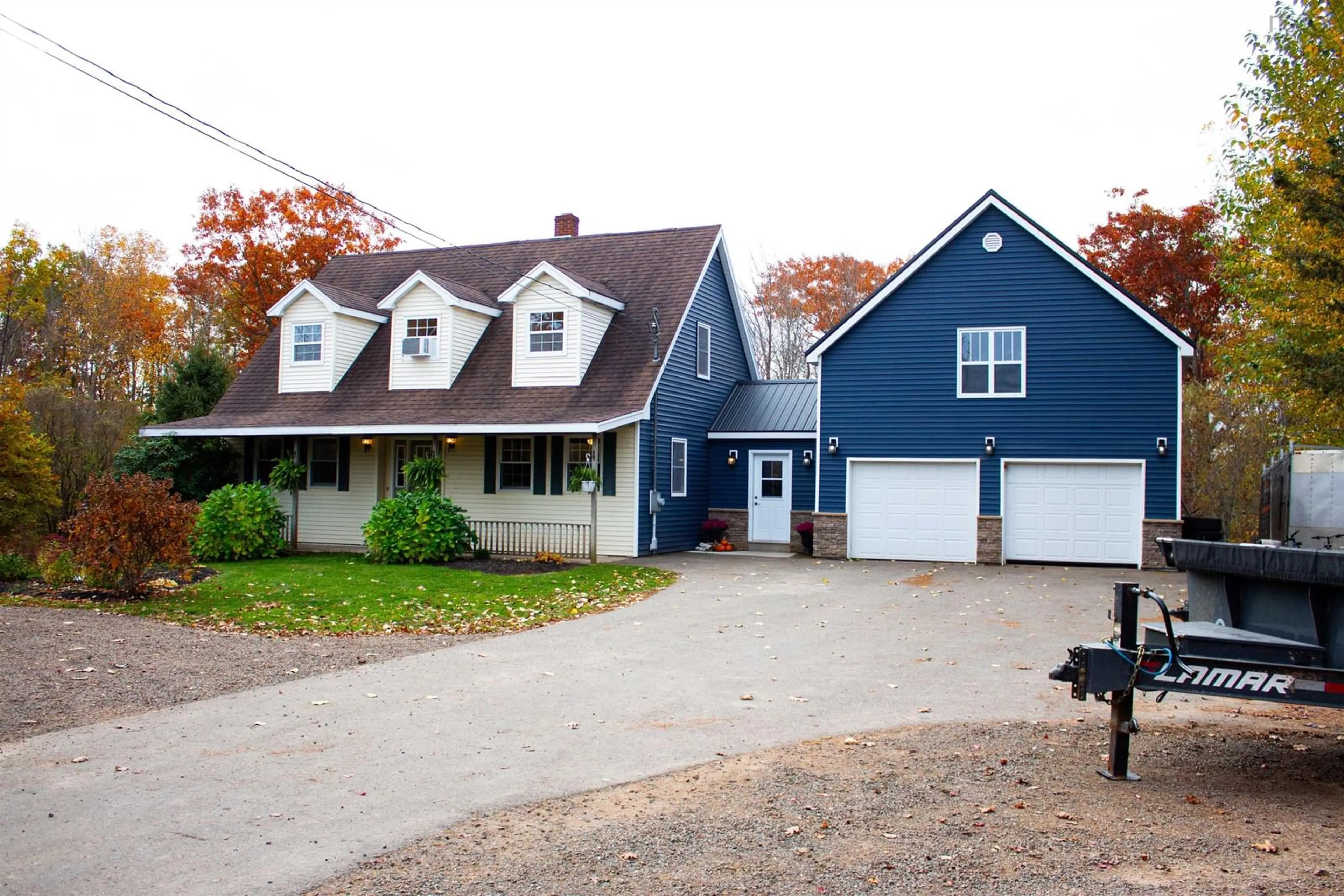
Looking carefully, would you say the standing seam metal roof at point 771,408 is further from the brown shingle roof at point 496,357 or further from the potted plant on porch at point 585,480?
the potted plant on porch at point 585,480

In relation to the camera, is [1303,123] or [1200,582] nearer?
[1200,582]

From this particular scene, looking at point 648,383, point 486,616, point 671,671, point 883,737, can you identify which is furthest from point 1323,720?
point 648,383

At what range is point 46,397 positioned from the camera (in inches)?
1017

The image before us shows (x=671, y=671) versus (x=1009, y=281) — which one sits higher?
(x=1009, y=281)

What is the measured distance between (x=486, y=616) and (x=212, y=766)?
22.0 feet

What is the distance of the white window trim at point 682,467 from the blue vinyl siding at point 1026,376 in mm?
3206

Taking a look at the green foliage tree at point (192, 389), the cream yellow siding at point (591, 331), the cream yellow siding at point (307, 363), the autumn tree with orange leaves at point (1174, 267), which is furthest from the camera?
the autumn tree with orange leaves at point (1174, 267)

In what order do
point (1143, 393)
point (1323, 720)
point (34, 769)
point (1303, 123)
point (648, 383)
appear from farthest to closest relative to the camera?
1. point (648, 383)
2. point (1143, 393)
3. point (1303, 123)
4. point (1323, 720)
5. point (34, 769)

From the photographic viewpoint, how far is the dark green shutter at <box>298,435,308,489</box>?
24516 mm

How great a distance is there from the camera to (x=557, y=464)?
22.3 m

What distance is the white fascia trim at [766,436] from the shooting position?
76.1 feet

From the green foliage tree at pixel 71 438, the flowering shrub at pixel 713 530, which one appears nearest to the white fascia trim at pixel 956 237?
the flowering shrub at pixel 713 530

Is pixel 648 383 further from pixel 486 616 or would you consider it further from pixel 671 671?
pixel 671 671

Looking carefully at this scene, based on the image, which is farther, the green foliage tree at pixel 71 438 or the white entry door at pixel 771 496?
the green foliage tree at pixel 71 438
